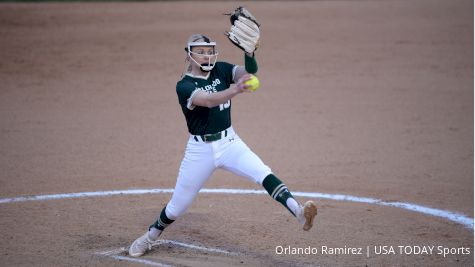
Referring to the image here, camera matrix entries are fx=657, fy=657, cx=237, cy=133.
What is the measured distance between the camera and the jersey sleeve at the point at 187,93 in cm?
587

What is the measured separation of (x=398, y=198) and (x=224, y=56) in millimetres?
8144

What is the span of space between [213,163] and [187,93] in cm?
70

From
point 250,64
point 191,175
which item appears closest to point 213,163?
point 191,175

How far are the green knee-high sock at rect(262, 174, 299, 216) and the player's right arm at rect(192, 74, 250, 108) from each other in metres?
0.85

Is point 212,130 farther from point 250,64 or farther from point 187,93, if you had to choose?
point 250,64

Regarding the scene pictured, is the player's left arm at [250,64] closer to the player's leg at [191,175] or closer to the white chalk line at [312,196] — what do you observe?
the player's leg at [191,175]

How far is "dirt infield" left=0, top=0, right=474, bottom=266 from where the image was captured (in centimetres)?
693

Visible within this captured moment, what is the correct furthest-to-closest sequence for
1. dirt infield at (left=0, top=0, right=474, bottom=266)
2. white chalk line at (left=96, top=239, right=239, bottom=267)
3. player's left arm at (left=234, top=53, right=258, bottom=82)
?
dirt infield at (left=0, top=0, right=474, bottom=266) < white chalk line at (left=96, top=239, right=239, bottom=267) < player's left arm at (left=234, top=53, right=258, bottom=82)

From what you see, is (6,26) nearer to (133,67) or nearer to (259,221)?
(133,67)

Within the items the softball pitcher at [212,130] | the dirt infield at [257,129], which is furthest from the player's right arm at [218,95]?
the dirt infield at [257,129]

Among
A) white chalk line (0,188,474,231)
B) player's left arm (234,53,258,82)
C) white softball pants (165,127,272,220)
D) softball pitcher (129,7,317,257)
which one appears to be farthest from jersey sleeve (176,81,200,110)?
white chalk line (0,188,474,231)

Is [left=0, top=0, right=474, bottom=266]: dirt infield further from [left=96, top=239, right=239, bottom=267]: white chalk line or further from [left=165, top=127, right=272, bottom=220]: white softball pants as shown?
[left=165, top=127, right=272, bottom=220]: white softball pants

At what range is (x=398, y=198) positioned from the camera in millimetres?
8391

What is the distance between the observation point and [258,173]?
A: 19.4 feet
